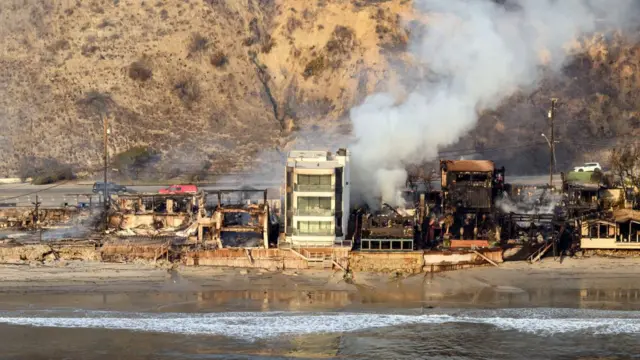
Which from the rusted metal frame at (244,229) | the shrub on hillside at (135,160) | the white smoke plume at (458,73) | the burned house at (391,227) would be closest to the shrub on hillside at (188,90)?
the shrub on hillside at (135,160)

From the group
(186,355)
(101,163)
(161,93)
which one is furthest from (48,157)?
(186,355)

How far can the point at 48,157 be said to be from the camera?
3691 inches

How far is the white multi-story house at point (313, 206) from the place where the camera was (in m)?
58.0

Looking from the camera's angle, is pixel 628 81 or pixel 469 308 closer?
pixel 469 308

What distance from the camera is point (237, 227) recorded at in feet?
195

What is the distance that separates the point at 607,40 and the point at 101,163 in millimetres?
46848

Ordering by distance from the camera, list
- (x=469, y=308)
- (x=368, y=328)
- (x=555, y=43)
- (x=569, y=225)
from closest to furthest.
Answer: (x=368, y=328) < (x=469, y=308) < (x=569, y=225) < (x=555, y=43)

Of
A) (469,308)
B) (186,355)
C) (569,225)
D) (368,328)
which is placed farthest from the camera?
(569,225)

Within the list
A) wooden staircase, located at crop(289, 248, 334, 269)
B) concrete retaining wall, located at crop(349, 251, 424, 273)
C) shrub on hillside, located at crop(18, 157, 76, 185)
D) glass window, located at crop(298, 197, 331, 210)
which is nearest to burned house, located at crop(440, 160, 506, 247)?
concrete retaining wall, located at crop(349, 251, 424, 273)

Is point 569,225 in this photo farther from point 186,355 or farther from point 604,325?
point 186,355

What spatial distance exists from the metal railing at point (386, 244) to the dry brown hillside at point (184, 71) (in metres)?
34.1

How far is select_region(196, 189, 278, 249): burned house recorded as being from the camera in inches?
2323

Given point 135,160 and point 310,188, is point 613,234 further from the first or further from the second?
point 135,160

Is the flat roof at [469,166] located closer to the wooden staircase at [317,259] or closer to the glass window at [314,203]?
the glass window at [314,203]
